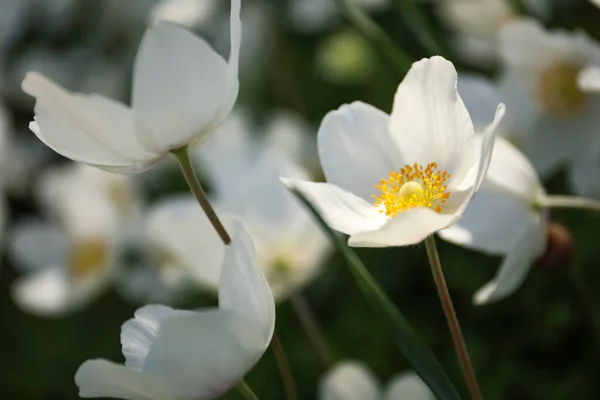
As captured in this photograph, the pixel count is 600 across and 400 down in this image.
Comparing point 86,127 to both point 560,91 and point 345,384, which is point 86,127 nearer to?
point 345,384

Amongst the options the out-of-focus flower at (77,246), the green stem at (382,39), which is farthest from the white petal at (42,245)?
the green stem at (382,39)

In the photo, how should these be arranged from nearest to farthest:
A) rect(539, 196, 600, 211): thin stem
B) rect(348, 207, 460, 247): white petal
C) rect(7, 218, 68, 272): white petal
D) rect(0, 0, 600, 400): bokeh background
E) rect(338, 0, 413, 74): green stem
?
1. rect(348, 207, 460, 247): white petal
2. rect(539, 196, 600, 211): thin stem
3. rect(338, 0, 413, 74): green stem
4. rect(0, 0, 600, 400): bokeh background
5. rect(7, 218, 68, 272): white petal

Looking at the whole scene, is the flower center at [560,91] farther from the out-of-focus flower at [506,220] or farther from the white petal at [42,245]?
the white petal at [42,245]

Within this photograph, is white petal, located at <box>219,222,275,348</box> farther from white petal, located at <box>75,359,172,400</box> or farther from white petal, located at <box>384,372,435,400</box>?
white petal, located at <box>384,372,435,400</box>

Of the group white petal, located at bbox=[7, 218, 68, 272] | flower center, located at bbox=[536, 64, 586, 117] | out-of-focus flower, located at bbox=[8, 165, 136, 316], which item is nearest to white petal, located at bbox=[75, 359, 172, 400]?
flower center, located at bbox=[536, 64, 586, 117]

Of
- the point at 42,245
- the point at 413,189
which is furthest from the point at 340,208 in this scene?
the point at 42,245
